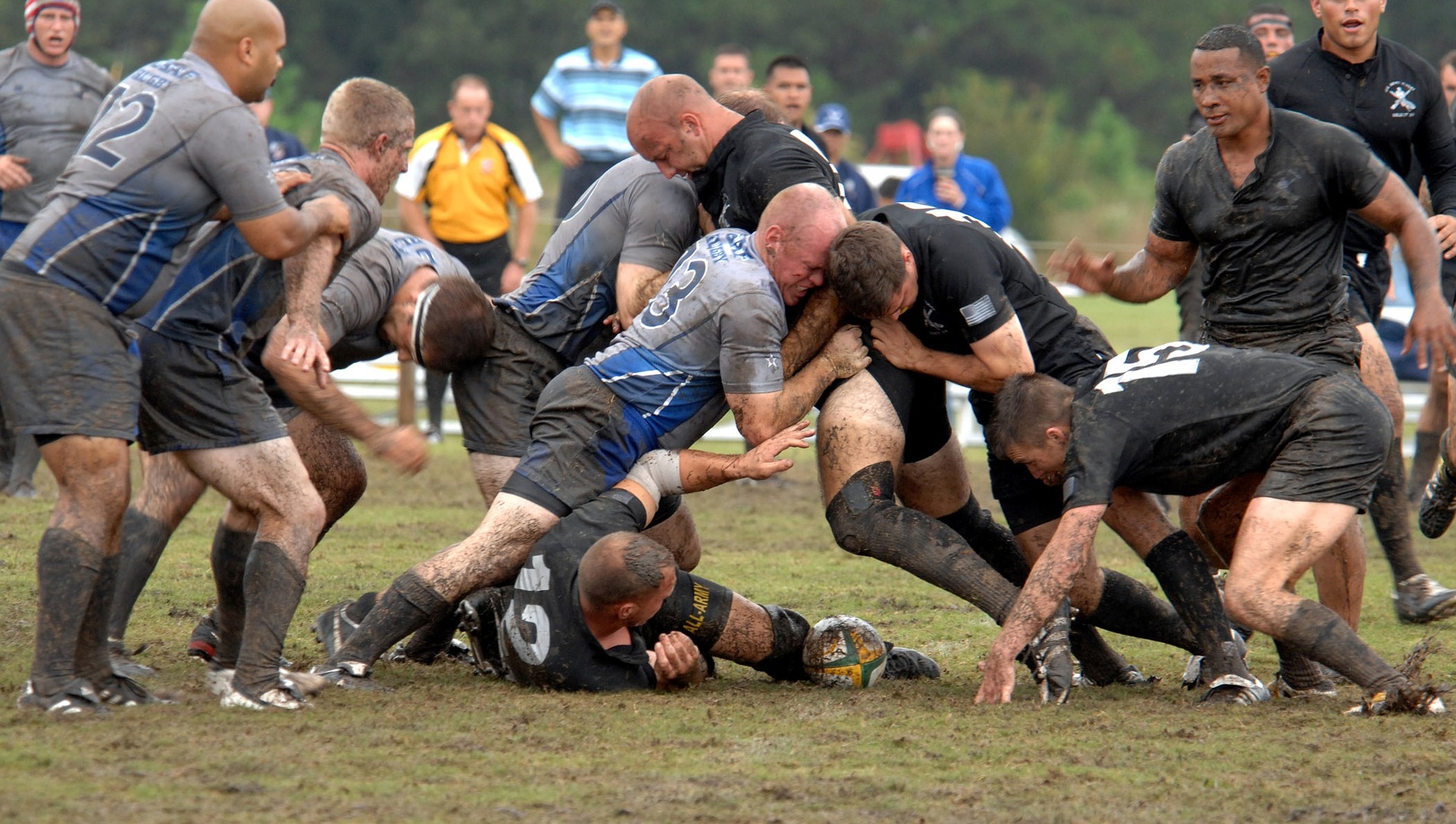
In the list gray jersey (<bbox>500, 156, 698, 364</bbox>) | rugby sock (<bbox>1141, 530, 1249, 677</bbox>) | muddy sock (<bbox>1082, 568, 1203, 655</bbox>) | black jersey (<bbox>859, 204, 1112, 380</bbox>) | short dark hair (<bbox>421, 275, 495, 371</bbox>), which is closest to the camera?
rugby sock (<bbox>1141, 530, 1249, 677</bbox>)

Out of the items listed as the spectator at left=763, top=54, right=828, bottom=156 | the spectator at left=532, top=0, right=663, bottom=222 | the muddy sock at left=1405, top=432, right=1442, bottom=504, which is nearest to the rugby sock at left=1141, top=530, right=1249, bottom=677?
the muddy sock at left=1405, top=432, right=1442, bottom=504

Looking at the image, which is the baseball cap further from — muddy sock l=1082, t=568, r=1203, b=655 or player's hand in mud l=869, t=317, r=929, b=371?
muddy sock l=1082, t=568, r=1203, b=655

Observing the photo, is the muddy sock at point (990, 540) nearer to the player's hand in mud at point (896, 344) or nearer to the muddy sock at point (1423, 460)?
the player's hand in mud at point (896, 344)

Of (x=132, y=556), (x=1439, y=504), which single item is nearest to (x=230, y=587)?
(x=132, y=556)

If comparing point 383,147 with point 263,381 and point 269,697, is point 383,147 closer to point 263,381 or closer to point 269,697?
point 263,381

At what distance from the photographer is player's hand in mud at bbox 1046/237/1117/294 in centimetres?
Result: 549

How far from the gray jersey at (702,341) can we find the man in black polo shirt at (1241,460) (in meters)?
0.81

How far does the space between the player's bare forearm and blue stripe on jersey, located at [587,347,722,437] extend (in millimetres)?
1258

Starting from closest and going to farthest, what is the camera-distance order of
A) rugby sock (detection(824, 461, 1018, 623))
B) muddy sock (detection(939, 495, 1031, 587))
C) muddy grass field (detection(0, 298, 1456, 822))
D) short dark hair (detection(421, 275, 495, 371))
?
muddy grass field (detection(0, 298, 1456, 822)) < rugby sock (detection(824, 461, 1018, 623)) < short dark hair (detection(421, 275, 495, 371)) < muddy sock (detection(939, 495, 1031, 587))

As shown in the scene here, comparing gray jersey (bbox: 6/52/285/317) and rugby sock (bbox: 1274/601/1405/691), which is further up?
gray jersey (bbox: 6/52/285/317)

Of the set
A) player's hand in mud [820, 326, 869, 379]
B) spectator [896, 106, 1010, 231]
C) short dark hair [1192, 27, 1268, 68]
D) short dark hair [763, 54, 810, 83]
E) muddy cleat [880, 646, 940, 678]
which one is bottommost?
muddy cleat [880, 646, 940, 678]

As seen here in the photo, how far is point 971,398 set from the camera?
5.52m

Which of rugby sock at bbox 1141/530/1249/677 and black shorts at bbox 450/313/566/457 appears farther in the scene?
black shorts at bbox 450/313/566/457

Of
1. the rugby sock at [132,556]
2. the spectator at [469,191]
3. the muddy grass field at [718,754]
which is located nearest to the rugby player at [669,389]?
the muddy grass field at [718,754]
